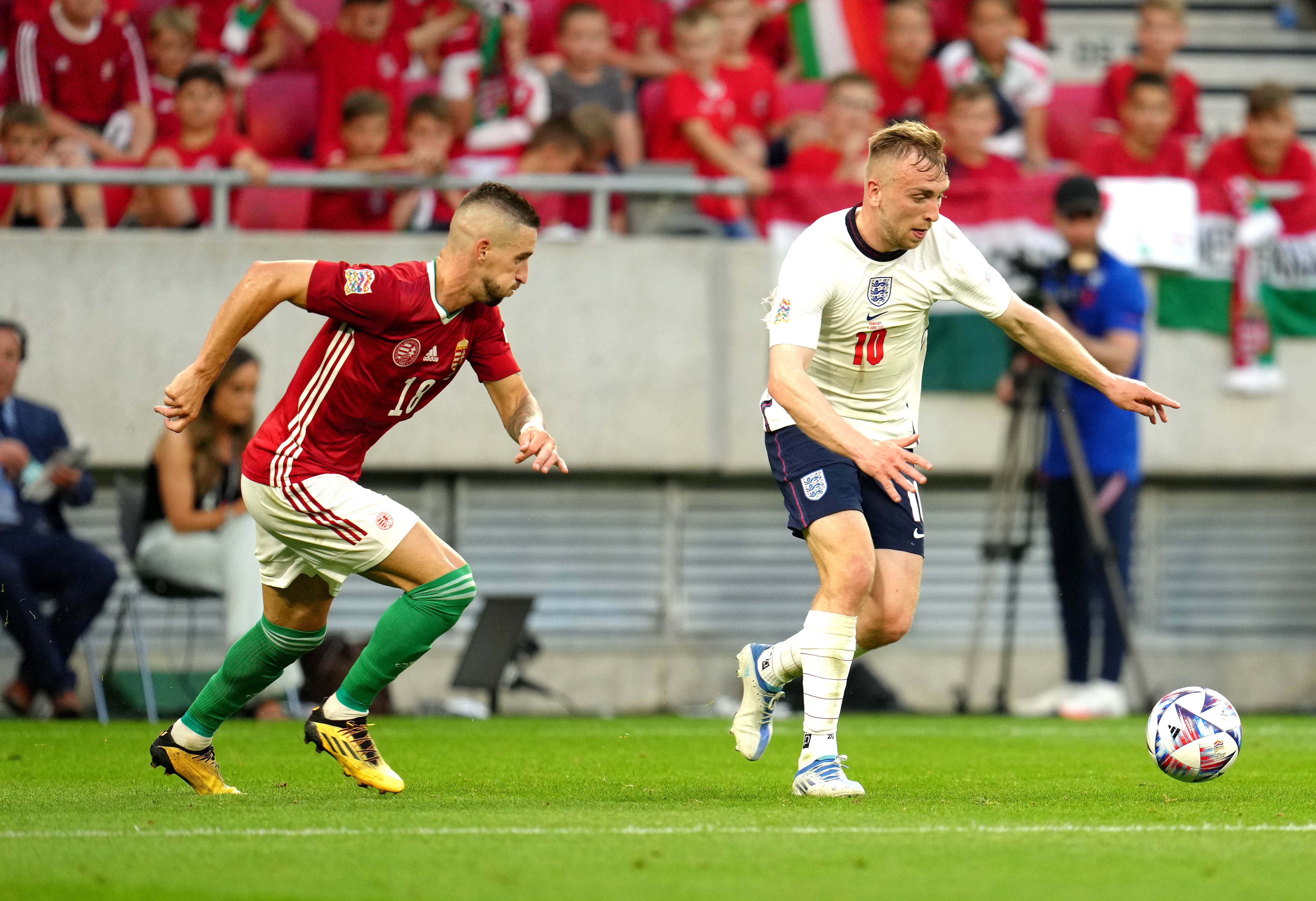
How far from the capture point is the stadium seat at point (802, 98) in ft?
42.6

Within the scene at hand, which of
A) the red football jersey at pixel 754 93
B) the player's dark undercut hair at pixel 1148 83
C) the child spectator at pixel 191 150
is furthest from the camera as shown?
the red football jersey at pixel 754 93

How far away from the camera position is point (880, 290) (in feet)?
20.4

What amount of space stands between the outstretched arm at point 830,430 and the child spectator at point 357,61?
6678 mm

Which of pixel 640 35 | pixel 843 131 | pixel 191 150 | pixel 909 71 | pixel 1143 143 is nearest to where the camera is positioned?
pixel 191 150

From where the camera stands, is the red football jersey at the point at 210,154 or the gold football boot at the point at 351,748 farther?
the red football jersey at the point at 210,154

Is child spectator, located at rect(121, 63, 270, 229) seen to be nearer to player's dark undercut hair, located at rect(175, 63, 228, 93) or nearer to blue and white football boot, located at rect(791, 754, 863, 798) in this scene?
player's dark undercut hair, located at rect(175, 63, 228, 93)

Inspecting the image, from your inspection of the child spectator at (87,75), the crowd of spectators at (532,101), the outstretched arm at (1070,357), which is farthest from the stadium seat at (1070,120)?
the outstretched arm at (1070,357)

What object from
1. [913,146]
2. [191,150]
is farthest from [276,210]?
[913,146]

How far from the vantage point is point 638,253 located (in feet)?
38.1

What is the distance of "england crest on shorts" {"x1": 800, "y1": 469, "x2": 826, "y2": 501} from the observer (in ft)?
20.1

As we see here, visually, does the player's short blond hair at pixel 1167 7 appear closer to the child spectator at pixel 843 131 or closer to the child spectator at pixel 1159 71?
the child spectator at pixel 1159 71

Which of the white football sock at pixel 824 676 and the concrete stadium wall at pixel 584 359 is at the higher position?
the concrete stadium wall at pixel 584 359

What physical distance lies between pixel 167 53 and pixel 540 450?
7.36 metres

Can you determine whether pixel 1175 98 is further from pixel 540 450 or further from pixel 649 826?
pixel 649 826
